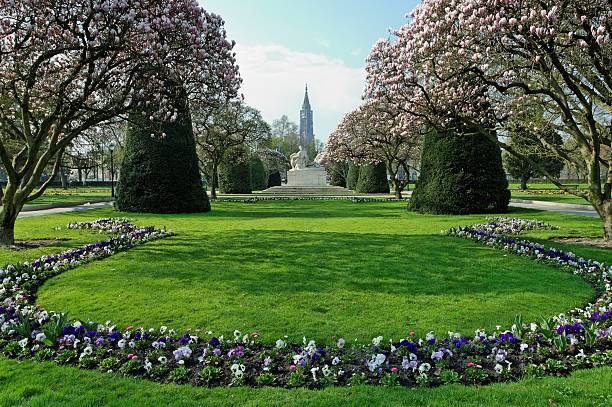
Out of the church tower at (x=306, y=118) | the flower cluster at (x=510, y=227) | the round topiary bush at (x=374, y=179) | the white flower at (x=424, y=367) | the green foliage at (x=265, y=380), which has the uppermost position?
the church tower at (x=306, y=118)

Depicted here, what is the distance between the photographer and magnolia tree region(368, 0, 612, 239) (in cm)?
782

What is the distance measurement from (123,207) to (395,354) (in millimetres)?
19358

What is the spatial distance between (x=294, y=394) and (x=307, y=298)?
2.85 meters

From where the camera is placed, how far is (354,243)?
1157 centimetres

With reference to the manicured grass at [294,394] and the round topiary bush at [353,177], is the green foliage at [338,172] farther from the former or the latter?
the manicured grass at [294,394]

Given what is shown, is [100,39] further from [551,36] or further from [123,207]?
[123,207]

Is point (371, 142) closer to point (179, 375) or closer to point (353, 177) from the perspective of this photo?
point (353, 177)

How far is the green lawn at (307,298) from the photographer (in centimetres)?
370

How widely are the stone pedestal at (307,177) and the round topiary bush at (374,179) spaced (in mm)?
14071

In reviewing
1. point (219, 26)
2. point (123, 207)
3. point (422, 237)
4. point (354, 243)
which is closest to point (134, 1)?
point (219, 26)

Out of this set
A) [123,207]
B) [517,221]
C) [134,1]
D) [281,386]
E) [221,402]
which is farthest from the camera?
[123,207]

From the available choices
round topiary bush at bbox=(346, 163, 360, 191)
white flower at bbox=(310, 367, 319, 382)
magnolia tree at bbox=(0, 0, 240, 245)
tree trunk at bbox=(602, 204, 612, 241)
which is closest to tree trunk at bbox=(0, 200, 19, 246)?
magnolia tree at bbox=(0, 0, 240, 245)

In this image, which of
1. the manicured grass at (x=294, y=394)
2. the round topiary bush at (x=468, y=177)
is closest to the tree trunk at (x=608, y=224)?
the round topiary bush at (x=468, y=177)

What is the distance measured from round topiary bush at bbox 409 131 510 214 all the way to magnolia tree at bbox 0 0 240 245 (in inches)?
438
